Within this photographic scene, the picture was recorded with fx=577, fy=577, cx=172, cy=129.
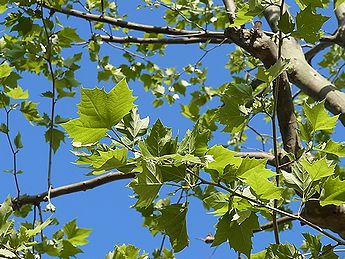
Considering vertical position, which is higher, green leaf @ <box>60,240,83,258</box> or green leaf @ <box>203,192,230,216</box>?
green leaf @ <box>60,240,83,258</box>

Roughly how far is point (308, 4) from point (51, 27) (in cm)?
185

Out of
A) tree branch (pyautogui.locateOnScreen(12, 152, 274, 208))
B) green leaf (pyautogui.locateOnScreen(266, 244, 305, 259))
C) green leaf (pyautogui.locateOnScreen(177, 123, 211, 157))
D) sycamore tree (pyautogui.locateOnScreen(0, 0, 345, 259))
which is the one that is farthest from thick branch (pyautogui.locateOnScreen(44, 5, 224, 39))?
green leaf (pyautogui.locateOnScreen(177, 123, 211, 157))

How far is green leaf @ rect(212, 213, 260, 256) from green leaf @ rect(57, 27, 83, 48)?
190cm

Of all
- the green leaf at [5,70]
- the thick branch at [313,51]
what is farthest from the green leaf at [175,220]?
the thick branch at [313,51]

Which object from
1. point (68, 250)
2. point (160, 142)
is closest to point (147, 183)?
point (160, 142)

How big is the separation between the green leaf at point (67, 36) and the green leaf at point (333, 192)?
2.00 metres

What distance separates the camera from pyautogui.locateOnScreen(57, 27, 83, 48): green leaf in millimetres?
2998

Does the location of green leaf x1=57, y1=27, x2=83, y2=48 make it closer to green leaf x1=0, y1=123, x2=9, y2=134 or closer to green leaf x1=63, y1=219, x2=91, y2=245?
green leaf x1=0, y1=123, x2=9, y2=134

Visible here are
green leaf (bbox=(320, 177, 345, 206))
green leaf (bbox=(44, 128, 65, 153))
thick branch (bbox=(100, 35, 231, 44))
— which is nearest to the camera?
green leaf (bbox=(320, 177, 345, 206))

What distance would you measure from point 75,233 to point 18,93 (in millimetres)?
996

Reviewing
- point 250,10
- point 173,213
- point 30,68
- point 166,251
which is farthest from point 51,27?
point 173,213

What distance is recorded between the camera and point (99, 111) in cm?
110

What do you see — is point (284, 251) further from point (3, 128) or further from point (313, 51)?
point (313, 51)

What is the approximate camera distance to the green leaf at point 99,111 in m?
1.08
